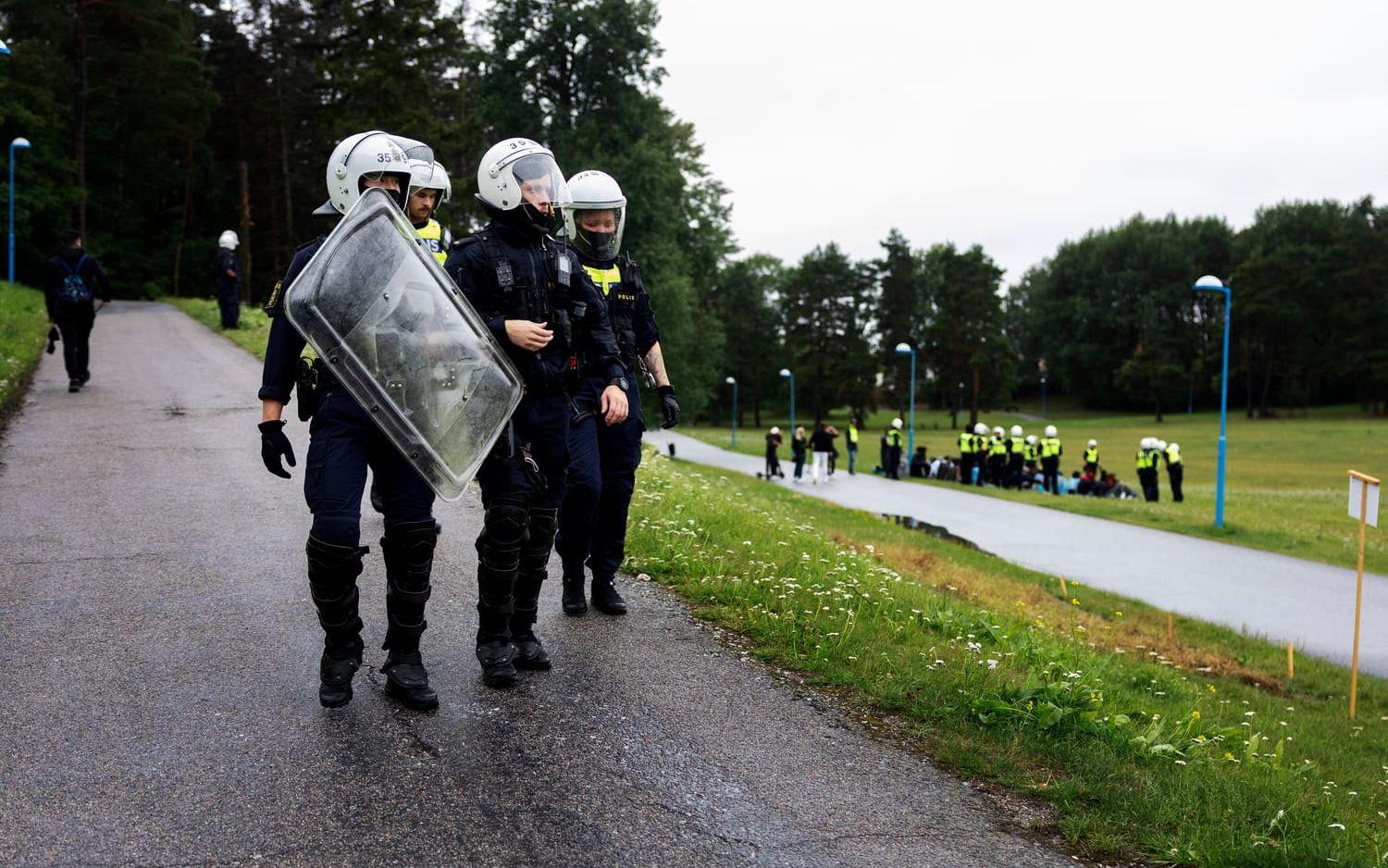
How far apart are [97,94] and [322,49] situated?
19138mm

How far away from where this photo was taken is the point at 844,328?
92.7 meters

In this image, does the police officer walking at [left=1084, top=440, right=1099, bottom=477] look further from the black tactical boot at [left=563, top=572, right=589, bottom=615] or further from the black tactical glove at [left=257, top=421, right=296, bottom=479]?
the black tactical glove at [left=257, top=421, right=296, bottom=479]

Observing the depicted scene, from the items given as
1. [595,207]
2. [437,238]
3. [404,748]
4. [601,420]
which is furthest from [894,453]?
[404,748]

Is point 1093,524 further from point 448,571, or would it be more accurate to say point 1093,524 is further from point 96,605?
point 96,605

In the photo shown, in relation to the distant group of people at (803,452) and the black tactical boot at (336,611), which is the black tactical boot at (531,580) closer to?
the black tactical boot at (336,611)

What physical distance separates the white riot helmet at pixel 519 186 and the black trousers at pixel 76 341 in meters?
11.6

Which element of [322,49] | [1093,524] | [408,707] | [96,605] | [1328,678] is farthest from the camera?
[322,49]

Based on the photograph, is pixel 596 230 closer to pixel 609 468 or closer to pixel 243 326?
pixel 609 468

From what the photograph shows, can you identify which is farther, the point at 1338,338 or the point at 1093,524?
the point at 1338,338

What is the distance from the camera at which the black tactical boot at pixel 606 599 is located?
19.5ft

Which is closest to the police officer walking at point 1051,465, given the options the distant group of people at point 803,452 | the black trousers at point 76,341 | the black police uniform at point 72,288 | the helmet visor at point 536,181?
the distant group of people at point 803,452

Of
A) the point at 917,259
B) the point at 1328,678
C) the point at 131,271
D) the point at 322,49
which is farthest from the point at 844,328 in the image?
the point at 1328,678

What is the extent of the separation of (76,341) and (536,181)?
1254cm

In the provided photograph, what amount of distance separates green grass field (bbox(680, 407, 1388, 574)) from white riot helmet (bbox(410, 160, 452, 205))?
16.9 m
